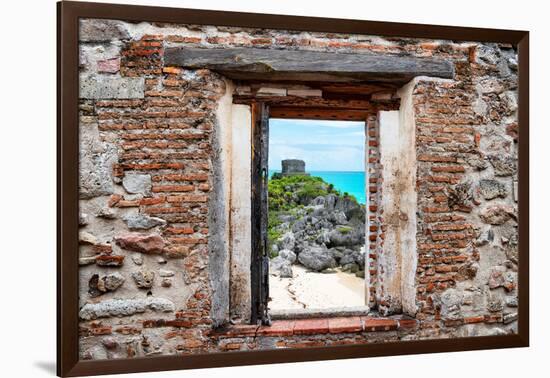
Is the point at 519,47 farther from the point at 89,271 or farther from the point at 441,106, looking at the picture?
the point at 89,271

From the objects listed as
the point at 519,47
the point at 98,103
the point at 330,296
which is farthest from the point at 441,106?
the point at 98,103

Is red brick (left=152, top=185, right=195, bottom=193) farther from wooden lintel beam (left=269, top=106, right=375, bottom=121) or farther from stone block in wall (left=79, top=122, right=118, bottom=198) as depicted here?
wooden lintel beam (left=269, top=106, right=375, bottom=121)

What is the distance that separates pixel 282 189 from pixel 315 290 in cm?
67

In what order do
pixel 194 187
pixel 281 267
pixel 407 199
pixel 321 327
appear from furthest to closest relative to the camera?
pixel 281 267 < pixel 407 199 < pixel 321 327 < pixel 194 187

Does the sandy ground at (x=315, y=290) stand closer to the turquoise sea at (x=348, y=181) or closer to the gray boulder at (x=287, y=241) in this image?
the gray boulder at (x=287, y=241)

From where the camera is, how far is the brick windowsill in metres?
3.14

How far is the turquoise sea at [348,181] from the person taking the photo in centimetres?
343

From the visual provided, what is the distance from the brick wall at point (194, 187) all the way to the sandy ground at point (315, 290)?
0.21 metres

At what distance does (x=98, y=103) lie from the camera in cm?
286

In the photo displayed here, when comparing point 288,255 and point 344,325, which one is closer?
point 344,325

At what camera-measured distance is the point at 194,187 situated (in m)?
2.98

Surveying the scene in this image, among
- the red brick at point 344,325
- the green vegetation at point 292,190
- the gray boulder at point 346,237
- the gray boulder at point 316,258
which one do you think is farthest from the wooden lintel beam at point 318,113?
the red brick at point 344,325

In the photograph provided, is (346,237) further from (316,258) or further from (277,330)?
(277,330)

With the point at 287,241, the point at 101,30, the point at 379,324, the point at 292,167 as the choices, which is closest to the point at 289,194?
the point at 292,167
